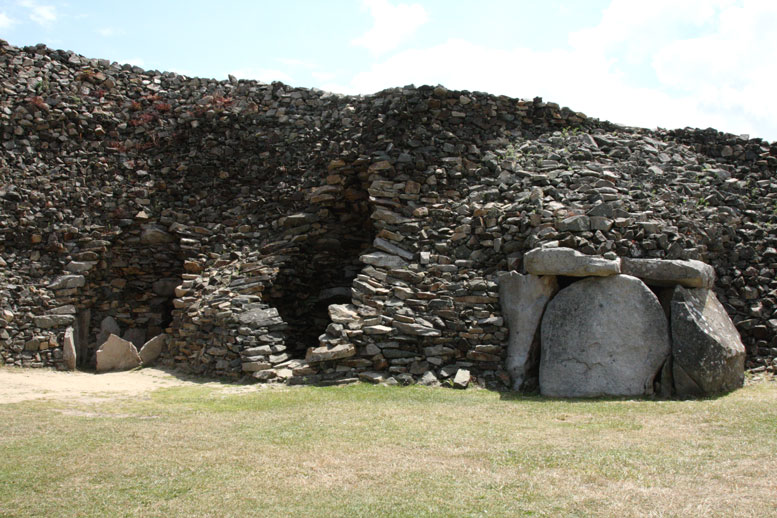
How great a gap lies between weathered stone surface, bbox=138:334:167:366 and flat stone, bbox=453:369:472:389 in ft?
24.6

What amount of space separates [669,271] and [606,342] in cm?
187

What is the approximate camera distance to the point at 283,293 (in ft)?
52.0

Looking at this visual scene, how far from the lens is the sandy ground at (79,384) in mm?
12070

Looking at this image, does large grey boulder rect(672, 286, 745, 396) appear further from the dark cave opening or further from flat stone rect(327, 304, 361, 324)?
the dark cave opening

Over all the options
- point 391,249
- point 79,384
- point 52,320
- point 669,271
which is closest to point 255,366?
point 79,384

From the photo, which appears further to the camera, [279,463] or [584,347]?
[584,347]

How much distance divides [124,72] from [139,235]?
5.45 m

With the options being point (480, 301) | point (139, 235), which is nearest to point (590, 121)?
point (480, 301)

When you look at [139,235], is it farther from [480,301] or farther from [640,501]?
[640,501]

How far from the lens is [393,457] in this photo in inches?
311

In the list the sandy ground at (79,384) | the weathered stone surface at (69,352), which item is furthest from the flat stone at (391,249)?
the weathered stone surface at (69,352)

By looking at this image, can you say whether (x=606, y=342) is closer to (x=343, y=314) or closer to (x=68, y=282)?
(x=343, y=314)

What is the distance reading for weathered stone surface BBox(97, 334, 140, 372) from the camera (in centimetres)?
1553

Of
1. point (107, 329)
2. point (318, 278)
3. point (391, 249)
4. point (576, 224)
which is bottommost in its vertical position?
point (107, 329)
